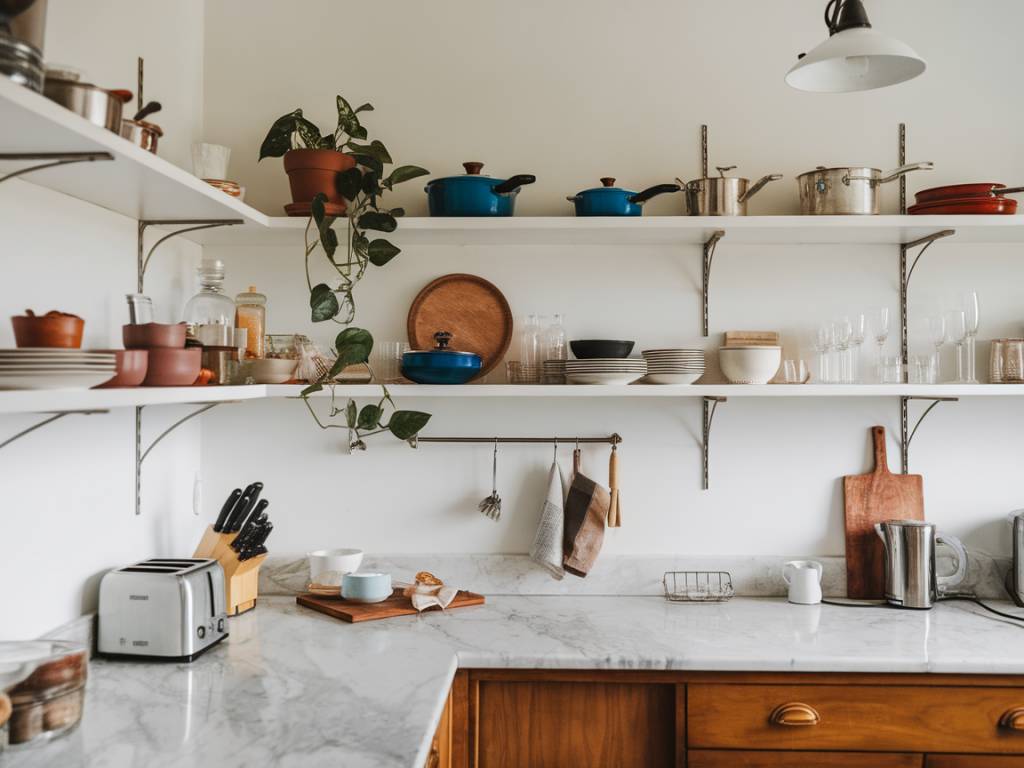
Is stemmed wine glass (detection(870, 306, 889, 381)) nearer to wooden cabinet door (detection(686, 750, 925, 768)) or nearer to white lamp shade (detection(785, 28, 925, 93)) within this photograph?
white lamp shade (detection(785, 28, 925, 93))

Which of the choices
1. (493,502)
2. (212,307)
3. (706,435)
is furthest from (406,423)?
(706,435)

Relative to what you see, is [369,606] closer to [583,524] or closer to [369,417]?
[369,417]

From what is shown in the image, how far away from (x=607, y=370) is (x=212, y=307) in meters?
1.05

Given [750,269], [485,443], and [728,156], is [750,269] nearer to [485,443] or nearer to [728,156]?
[728,156]

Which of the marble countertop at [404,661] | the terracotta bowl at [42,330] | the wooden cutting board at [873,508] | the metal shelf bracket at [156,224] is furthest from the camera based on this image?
the wooden cutting board at [873,508]

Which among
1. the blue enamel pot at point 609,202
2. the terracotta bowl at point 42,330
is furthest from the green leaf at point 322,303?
the terracotta bowl at point 42,330

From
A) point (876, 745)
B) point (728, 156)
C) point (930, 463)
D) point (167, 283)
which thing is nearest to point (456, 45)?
point (728, 156)

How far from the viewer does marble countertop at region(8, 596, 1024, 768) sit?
1.52 meters

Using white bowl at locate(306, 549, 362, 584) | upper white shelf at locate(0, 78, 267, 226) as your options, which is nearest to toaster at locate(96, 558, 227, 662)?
white bowl at locate(306, 549, 362, 584)

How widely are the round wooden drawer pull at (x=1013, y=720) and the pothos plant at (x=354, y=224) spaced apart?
1.57 m

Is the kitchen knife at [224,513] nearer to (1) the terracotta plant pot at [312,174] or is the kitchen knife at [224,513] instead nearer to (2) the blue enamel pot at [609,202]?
(1) the terracotta plant pot at [312,174]

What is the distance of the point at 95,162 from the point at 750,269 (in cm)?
183

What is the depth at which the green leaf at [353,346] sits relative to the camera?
7.80 feet

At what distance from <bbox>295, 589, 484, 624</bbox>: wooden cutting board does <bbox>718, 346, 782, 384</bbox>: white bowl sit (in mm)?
960
